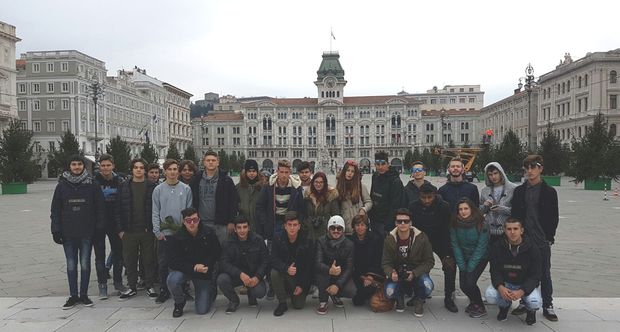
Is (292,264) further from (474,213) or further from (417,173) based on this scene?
(474,213)

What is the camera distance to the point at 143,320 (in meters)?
5.62

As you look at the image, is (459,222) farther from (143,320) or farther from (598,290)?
(143,320)

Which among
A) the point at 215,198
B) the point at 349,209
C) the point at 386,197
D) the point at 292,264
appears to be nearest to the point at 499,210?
the point at 386,197

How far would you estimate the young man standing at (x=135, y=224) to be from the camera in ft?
21.6

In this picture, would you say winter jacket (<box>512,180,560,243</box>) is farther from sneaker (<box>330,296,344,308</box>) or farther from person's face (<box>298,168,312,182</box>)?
person's face (<box>298,168,312,182</box>)

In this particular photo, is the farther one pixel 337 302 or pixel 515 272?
pixel 337 302

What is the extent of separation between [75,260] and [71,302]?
1.74ft

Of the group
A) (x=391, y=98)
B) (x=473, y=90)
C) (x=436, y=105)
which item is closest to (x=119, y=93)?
(x=391, y=98)

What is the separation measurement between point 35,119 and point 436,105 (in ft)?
290

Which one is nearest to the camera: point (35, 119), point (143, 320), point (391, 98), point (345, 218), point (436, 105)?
point (143, 320)

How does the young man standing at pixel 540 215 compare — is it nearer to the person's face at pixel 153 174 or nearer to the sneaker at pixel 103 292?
the person's face at pixel 153 174

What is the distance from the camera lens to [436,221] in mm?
6156

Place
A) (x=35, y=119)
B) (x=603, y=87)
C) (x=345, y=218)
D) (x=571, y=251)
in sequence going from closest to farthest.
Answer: (x=345, y=218)
(x=571, y=251)
(x=603, y=87)
(x=35, y=119)

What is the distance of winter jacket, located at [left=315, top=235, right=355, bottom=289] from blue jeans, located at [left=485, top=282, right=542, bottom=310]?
166cm
